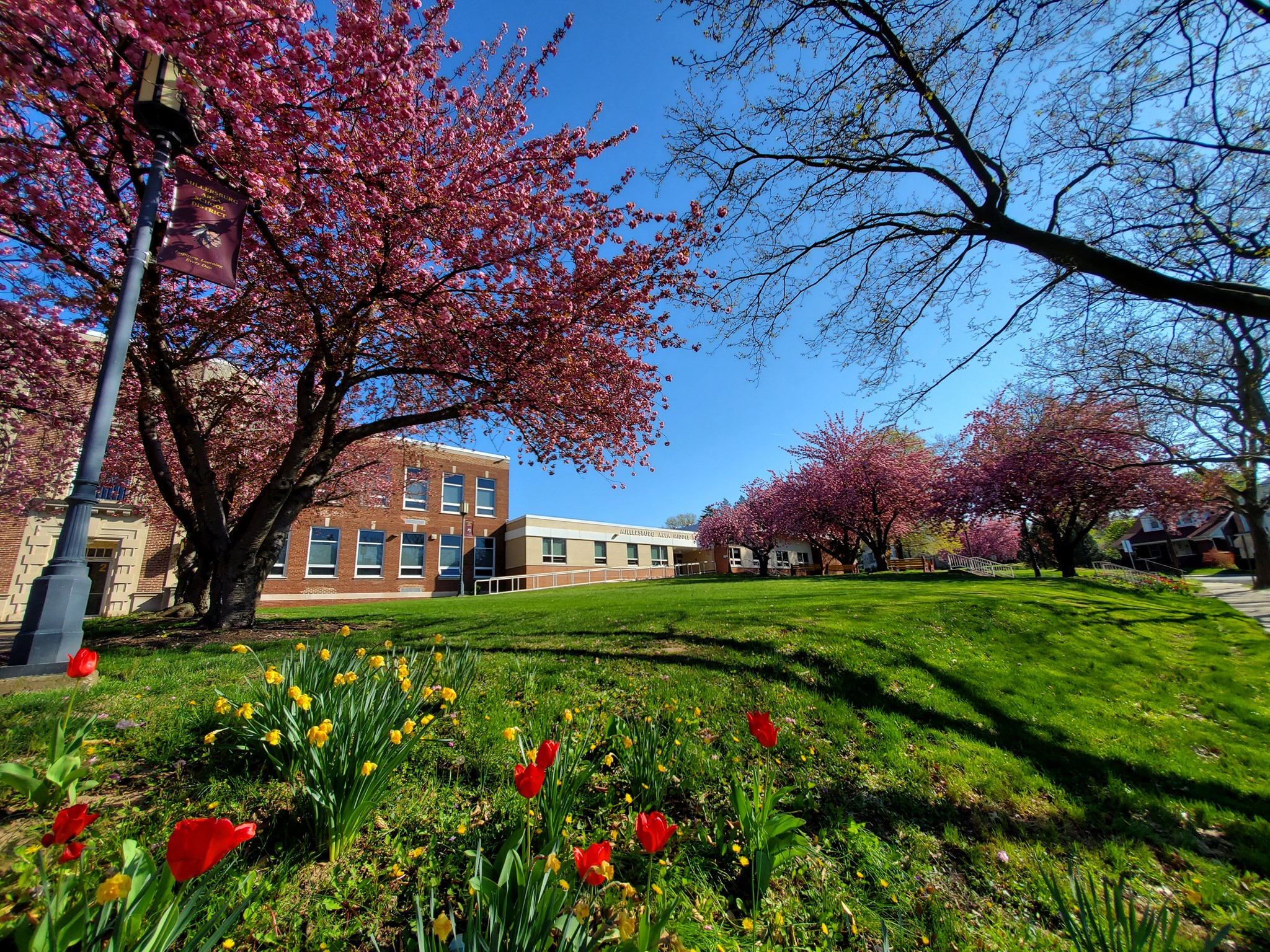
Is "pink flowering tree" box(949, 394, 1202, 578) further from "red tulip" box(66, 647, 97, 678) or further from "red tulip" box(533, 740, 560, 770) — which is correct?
"red tulip" box(66, 647, 97, 678)

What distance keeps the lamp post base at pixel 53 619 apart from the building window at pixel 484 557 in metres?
25.5

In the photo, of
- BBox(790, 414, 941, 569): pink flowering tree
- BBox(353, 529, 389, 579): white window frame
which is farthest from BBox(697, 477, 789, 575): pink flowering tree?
BBox(353, 529, 389, 579): white window frame

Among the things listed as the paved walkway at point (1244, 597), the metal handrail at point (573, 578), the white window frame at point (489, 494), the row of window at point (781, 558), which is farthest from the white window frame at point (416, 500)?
the paved walkway at point (1244, 597)

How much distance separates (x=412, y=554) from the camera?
2620 cm

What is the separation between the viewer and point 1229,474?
49.5 feet

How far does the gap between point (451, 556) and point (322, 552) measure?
6.40 meters

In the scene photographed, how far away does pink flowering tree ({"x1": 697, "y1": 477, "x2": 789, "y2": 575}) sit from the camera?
31734 millimetres

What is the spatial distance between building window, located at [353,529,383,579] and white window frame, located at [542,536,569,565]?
914 centimetres

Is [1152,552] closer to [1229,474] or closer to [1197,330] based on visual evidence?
[1229,474]

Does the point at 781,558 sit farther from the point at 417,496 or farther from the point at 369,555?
the point at 369,555

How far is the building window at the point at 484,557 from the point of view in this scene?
2897cm

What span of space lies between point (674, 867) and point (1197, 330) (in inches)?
557

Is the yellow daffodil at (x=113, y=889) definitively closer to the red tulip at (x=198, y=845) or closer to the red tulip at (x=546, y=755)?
the red tulip at (x=198, y=845)

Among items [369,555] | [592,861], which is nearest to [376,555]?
[369,555]
